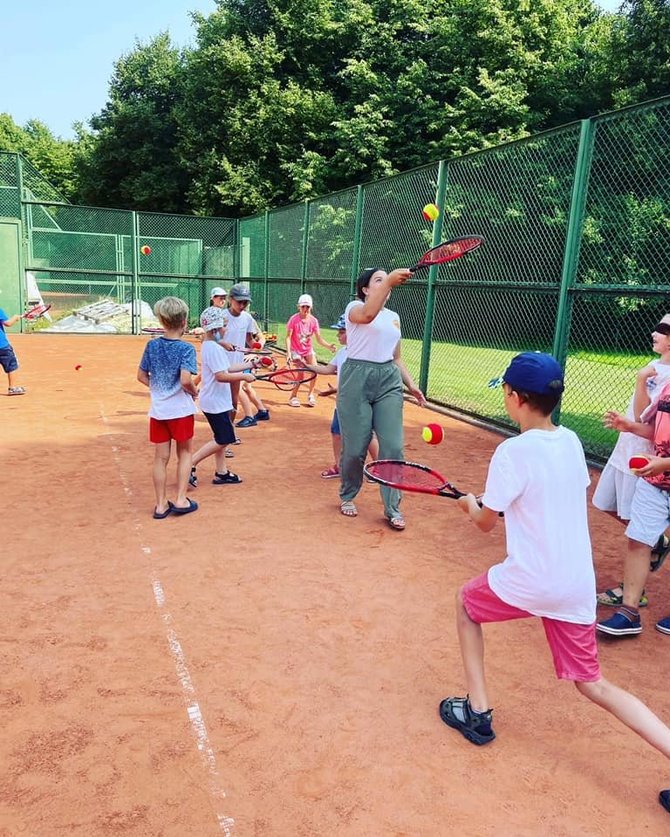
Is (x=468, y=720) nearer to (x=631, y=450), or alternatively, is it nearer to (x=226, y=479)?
(x=631, y=450)

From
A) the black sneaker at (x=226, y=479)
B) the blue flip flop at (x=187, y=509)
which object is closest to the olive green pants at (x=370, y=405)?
the blue flip flop at (x=187, y=509)

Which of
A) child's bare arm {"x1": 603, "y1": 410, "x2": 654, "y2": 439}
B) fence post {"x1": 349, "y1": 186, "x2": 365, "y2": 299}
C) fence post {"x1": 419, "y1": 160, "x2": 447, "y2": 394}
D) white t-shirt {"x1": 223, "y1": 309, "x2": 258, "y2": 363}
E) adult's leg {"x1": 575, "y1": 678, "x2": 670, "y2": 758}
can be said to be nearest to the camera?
adult's leg {"x1": 575, "y1": 678, "x2": 670, "y2": 758}

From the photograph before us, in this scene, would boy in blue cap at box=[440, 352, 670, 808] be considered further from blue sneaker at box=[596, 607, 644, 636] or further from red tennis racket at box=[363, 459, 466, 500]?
blue sneaker at box=[596, 607, 644, 636]

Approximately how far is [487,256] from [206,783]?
50.4ft

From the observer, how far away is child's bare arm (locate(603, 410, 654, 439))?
364 centimetres

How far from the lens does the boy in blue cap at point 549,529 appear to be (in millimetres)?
2504

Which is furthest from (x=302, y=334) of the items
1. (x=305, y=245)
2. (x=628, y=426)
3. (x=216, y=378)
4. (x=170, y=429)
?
(x=628, y=426)

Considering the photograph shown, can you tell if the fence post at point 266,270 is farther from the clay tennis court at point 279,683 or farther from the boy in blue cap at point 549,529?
the boy in blue cap at point 549,529

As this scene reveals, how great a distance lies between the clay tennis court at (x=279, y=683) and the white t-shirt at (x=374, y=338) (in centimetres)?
129

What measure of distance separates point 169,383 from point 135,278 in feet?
53.4

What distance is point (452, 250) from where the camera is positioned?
516cm

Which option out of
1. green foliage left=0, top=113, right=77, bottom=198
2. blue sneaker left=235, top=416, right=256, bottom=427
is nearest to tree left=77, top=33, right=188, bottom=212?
green foliage left=0, top=113, right=77, bottom=198

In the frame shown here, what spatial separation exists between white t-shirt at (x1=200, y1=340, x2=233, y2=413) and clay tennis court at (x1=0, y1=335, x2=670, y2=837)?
0.75 metres

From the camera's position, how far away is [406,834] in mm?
2383
